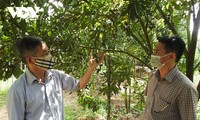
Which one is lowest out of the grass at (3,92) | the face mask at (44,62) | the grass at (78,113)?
the grass at (78,113)

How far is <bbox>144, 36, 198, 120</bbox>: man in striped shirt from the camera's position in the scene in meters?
1.69

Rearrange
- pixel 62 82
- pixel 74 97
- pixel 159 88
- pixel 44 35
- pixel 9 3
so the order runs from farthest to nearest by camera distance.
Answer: pixel 74 97 < pixel 44 35 < pixel 62 82 < pixel 159 88 < pixel 9 3

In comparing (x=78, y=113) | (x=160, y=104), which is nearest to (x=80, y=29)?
(x=160, y=104)

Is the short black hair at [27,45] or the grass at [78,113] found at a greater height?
the short black hair at [27,45]

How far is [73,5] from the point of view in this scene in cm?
213

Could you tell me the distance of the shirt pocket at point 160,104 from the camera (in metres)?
1.81

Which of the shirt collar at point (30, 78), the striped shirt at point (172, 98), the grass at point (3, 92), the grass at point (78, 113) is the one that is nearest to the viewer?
the striped shirt at point (172, 98)

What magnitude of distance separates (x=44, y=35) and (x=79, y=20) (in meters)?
0.32

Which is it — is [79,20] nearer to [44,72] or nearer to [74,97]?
[44,72]

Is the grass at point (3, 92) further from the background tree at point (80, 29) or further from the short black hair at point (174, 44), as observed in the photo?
the short black hair at point (174, 44)

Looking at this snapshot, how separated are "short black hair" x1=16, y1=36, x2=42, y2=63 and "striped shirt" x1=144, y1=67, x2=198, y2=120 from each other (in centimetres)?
86

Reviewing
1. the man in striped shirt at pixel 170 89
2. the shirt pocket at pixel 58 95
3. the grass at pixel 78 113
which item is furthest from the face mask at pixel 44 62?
the grass at pixel 78 113

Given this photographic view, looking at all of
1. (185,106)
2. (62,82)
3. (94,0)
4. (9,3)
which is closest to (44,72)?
(62,82)

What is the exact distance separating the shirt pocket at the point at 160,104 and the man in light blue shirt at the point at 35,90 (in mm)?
656
